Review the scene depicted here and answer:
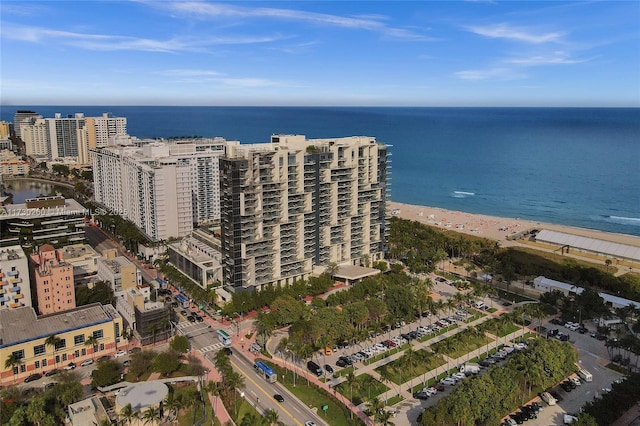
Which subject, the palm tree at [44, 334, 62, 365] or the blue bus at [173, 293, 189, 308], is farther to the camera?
the blue bus at [173, 293, 189, 308]

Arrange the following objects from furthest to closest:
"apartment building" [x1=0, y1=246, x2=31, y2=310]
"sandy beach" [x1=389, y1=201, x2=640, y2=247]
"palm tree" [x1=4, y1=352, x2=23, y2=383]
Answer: "sandy beach" [x1=389, y1=201, x2=640, y2=247], "apartment building" [x1=0, y1=246, x2=31, y2=310], "palm tree" [x1=4, y1=352, x2=23, y2=383]

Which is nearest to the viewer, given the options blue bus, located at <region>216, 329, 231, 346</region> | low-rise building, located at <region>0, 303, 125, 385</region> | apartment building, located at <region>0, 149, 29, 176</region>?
low-rise building, located at <region>0, 303, 125, 385</region>

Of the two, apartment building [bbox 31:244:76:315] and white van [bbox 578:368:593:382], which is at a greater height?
apartment building [bbox 31:244:76:315]

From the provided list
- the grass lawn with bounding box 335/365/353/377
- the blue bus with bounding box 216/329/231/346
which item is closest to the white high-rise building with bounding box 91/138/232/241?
the blue bus with bounding box 216/329/231/346

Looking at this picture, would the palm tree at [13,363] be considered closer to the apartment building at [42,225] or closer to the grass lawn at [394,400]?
the grass lawn at [394,400]

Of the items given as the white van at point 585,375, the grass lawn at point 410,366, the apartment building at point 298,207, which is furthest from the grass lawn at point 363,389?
the apartment building at point 298,207

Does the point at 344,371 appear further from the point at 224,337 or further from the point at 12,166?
the point at 12,166

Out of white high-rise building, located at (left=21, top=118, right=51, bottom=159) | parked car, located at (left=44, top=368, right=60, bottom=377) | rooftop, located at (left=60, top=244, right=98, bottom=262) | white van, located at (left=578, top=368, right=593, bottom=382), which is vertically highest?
white high-rise building, located at (left=21, top=118, right=51, bottom=159)

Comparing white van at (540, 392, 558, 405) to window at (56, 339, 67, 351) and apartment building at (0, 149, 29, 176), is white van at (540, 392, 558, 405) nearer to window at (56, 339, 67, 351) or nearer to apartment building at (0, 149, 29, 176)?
window at (56, 339, 67, 351)
